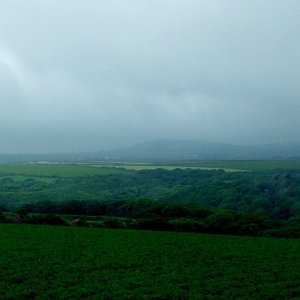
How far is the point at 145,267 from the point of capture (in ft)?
85.3

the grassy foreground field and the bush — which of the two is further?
the bush

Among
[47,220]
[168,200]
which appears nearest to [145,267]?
[47,220]

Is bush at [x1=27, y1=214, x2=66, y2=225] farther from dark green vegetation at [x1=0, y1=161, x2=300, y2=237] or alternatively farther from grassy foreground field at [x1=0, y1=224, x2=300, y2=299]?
grassy foreground field at [x1=0, y1=224, x2=300, y2=299]

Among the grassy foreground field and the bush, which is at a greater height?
the grassy foreground field

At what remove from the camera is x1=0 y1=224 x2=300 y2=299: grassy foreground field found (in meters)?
20.0

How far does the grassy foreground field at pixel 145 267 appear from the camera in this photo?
65.6 ft

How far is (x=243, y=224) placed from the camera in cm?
5178

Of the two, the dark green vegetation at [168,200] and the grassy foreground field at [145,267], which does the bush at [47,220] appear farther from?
the grassy foreground field at [145,267]

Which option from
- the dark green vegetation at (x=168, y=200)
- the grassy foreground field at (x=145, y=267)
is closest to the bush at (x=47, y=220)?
the dark green vegetation at (x=168, y=200)

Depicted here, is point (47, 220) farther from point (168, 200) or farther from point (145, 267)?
point (168, 200)

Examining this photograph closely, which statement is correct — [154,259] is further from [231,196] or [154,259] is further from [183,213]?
[231,196]

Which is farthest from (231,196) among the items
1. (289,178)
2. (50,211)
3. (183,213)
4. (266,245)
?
(266,245)

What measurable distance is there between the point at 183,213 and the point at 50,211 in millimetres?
25099

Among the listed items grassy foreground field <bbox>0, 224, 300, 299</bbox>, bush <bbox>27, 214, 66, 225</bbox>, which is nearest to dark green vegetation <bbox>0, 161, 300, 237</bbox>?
bush <bbox>27, 214, 66, 225</bbox>
